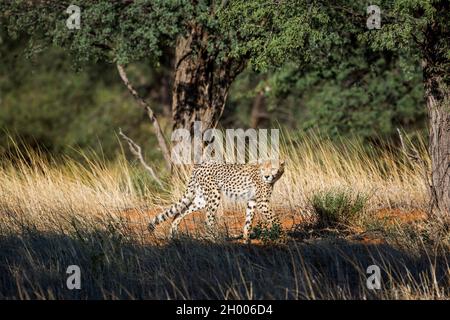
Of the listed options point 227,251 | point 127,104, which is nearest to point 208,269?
point 227,251

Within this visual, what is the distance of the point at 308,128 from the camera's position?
52.4 feet

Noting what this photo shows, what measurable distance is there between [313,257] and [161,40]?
476 cm

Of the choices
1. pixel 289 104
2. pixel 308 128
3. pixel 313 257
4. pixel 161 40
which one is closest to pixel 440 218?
pixel 313 257

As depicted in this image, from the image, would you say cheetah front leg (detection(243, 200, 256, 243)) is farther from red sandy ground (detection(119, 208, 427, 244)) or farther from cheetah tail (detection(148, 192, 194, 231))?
cheetah tail (detection(148, 192, 194, 231))

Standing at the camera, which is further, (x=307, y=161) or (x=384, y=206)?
(x=307, y=161)

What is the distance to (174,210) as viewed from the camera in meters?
9.43

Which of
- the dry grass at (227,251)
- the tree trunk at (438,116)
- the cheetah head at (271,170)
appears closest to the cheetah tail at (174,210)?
the dry grass at (227,251)

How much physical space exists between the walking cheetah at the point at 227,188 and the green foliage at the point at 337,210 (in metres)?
0.56

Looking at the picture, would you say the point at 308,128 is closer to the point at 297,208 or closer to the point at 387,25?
the point at 297,208

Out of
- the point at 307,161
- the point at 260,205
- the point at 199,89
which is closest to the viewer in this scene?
the point at 260,205

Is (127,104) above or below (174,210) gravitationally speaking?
above

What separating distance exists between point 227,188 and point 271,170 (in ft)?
1.89

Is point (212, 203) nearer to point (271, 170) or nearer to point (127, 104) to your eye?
point (271, 170)

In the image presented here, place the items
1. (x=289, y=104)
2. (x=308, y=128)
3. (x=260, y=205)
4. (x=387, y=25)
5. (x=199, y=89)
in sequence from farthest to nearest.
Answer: (x=289, y=104), (x=308, y=128), (x=199, y=89), (x=260, y=205), (x=387, y=25)
